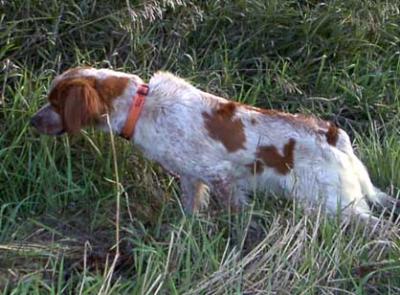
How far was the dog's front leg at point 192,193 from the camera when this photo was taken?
249 inches

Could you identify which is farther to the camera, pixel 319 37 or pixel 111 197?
pixel 319 37

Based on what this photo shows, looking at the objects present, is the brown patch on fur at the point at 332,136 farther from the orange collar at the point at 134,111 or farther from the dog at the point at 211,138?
the orange collar at the point at 134,111

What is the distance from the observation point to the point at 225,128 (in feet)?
20.5

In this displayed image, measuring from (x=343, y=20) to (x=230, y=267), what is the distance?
151 inches

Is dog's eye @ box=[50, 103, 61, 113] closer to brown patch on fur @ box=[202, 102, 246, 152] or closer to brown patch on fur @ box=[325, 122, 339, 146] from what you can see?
brown patch on fur @ box=[202, 102, 246, 152]

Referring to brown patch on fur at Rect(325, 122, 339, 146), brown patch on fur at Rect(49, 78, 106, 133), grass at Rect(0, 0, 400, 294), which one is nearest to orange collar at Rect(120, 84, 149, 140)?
brown patch on fur at Rect(49, 78, 106, 133)

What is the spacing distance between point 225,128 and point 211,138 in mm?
105

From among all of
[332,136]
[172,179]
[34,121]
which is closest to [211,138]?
[172,179]

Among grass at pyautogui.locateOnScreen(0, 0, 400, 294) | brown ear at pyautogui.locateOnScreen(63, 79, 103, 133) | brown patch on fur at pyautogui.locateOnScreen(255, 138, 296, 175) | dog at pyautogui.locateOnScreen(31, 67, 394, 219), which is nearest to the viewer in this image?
grass at pyautogui.locateOnScreen(0, 0, 400, 294)

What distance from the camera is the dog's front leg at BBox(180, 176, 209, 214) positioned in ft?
20.7

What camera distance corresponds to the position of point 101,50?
770cm

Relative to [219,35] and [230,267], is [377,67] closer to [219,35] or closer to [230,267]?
[219,35]

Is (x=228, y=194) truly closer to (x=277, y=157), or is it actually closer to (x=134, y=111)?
(x=277, y=157)

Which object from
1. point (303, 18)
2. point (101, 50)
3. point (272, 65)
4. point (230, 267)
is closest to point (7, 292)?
point (230, 267)
